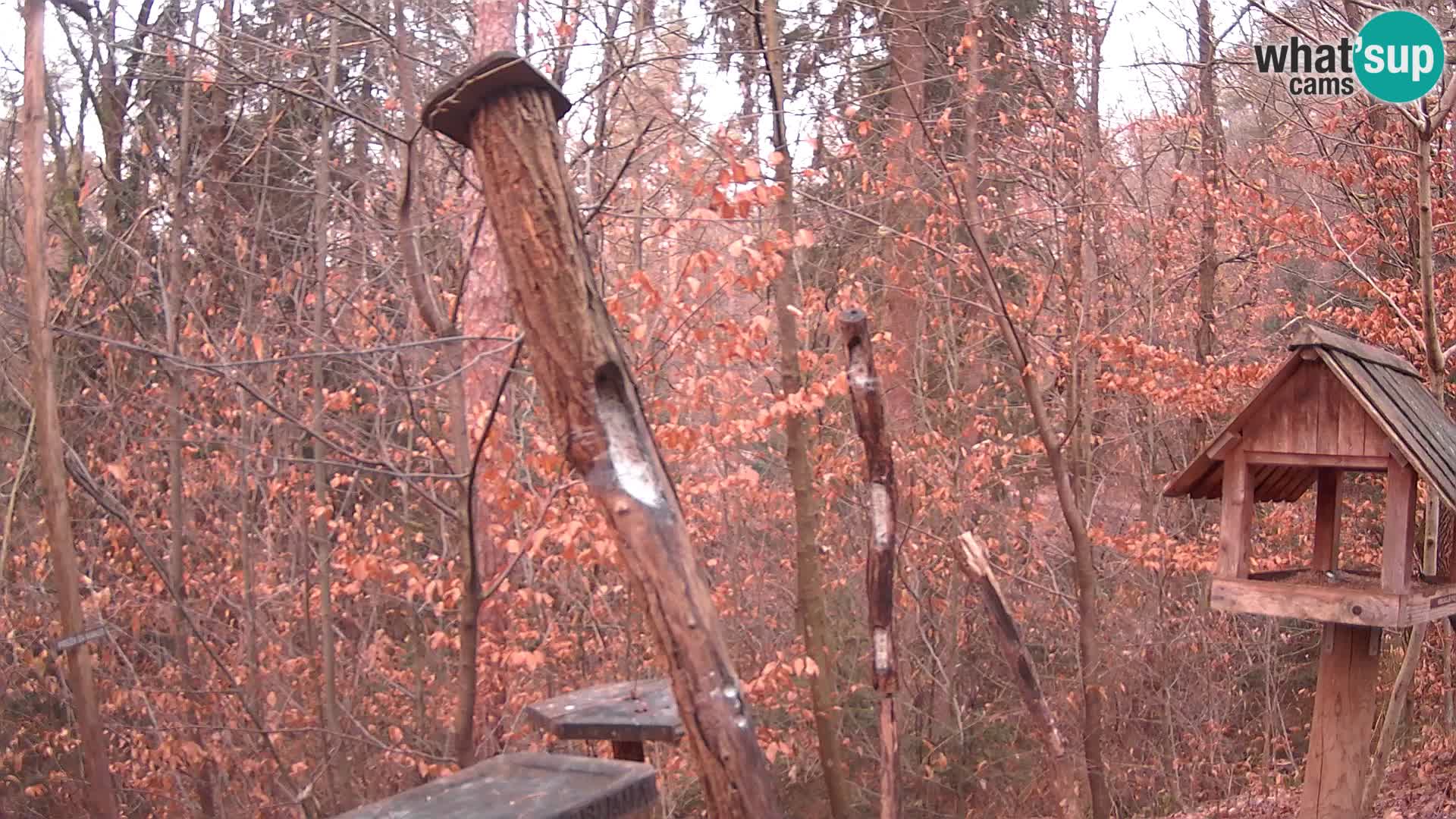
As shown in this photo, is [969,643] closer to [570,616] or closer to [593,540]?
[570,616]

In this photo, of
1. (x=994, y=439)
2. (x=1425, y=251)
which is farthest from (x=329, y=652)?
(x=1425, y=251)

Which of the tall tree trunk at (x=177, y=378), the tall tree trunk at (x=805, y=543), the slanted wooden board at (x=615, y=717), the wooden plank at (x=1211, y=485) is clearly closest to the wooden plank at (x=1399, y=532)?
the wooden plank at (x=1211, y=485)

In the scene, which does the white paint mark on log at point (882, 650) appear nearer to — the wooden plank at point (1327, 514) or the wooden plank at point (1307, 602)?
the wooden plank at point (1307, 602)

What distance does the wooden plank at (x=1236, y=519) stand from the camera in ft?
15.4

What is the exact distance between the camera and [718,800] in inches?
109

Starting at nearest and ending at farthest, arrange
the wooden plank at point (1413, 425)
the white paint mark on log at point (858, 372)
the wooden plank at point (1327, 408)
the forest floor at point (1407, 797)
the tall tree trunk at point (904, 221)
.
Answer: the wooden plank at point (1413, 425)
the wooden plank at point (1327, 408)
the white paint mark on log at point (858, 372)
the forest floor at point (1407, 797)
the tall tree trunk at point (904, 221)

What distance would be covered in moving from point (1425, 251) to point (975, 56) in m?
4.35

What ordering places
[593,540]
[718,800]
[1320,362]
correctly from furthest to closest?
[593,540]
[1320,362]
[718,800]

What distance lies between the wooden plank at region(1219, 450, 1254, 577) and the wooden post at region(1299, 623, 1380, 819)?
48cm

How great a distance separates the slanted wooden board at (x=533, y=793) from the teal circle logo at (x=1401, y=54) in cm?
548

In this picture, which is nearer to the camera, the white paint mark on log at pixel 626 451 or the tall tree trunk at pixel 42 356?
the white paint mark on log at pixel 626 451

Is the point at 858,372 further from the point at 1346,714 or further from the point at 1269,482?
the point at 1346,714

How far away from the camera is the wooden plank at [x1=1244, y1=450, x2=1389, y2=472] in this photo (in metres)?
4.39

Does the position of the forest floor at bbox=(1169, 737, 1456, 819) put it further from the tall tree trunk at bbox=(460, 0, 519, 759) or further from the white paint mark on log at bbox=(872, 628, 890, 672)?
the tall tree trunk at bbox=(460, 0, 519, 759)
